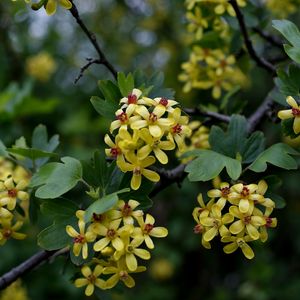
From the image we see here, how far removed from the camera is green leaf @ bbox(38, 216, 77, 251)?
1038mm

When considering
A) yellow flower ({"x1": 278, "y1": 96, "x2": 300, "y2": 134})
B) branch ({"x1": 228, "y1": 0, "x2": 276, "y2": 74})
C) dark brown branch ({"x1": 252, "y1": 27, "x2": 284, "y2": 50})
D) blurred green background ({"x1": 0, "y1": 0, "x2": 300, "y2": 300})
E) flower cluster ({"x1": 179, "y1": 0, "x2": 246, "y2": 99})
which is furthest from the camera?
blurred green background ({"x1": 0, "y1": 0, "x2": 300, "y2": 300})

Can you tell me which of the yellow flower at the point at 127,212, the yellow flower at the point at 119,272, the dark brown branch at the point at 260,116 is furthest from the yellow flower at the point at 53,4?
the dark brown branch at the point at 260,116

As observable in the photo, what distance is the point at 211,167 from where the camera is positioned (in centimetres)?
104

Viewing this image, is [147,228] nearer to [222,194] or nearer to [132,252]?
[132,252]

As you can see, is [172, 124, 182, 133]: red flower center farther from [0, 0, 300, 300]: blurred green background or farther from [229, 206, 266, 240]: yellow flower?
[0, 0, 300, 300]: blurred green background

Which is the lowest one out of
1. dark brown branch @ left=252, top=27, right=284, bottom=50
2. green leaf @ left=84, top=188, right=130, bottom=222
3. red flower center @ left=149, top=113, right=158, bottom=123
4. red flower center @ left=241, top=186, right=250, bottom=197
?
dark brown branch @ left=252, top=27, right=284, bottom=50

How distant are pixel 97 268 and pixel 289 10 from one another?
3.68 feet

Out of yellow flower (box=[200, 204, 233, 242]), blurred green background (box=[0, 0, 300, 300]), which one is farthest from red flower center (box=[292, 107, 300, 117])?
blurred green background (box=[0, 0, 300, 300])

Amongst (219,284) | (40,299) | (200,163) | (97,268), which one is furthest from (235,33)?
(219,284)

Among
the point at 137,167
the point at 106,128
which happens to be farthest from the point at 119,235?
the point at 106,128

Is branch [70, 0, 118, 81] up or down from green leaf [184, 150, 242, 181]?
up

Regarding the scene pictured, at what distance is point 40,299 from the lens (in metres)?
2.73

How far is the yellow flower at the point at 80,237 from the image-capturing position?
0.98 metres

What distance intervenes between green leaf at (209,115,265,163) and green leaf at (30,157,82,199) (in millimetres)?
304
